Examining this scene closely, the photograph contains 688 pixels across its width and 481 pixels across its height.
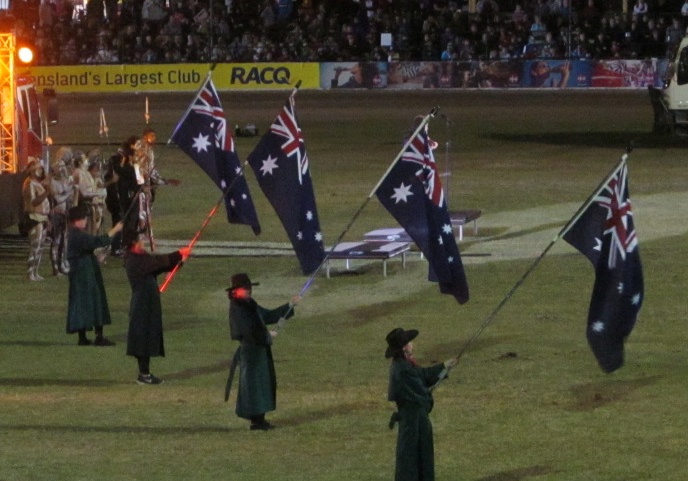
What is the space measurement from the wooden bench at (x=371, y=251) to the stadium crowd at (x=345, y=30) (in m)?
32.5

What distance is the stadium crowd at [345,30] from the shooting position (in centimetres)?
5334

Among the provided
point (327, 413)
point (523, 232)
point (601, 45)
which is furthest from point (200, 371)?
point (601, 45)

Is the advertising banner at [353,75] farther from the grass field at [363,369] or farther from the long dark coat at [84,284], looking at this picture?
the long dark coat at [84,284]

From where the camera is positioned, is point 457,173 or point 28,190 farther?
point 457,173

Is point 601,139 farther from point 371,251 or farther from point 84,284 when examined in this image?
point 84,284

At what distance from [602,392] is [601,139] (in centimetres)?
2511

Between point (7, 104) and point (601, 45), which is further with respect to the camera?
point (601, 45)

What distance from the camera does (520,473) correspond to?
11.4 m

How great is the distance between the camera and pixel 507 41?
178 ft

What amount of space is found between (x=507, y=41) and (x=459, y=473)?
4405 cm

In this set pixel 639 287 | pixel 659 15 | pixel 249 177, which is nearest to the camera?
pixel 639 287

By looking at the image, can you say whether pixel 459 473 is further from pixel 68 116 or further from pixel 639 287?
pixel 68 116

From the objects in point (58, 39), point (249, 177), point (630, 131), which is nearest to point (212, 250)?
point (249, 177)

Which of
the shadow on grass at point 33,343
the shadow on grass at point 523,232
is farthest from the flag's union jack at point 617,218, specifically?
the shadow on grass at point 523,232
